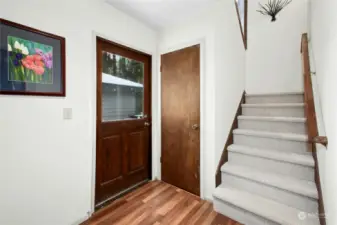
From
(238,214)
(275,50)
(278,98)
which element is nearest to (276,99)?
(278,98)

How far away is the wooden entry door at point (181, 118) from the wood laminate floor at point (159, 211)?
0.24 meters

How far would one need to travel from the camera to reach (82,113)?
1.76 meters

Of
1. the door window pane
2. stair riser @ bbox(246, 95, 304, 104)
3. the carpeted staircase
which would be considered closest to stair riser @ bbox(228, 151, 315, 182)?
the carpeted staircase

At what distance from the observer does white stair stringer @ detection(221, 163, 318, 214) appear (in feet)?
4.83

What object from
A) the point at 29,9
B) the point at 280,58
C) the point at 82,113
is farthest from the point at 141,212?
the point at 280,58

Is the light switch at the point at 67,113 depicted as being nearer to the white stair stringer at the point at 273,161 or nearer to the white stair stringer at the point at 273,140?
the white stair stringer at the point at 273,161

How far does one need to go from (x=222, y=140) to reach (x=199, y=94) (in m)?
0.66

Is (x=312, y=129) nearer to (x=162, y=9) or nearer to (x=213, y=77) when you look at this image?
(x=213, y=77)

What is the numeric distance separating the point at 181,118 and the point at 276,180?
128 cm

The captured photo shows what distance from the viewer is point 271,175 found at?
5.76 ft

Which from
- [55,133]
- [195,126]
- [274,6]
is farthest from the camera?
[274,6]

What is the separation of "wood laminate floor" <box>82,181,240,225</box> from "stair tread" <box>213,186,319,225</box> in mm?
222

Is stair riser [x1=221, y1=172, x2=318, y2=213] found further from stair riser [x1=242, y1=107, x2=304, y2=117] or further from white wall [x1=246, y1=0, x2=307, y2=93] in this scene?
white wall [x1=246, y1=0, x2=307, y2=93]

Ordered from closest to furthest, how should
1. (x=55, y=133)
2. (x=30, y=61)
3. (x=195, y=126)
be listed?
(x=30, y=61), (x=55, y=133), (x=195, y=126)
